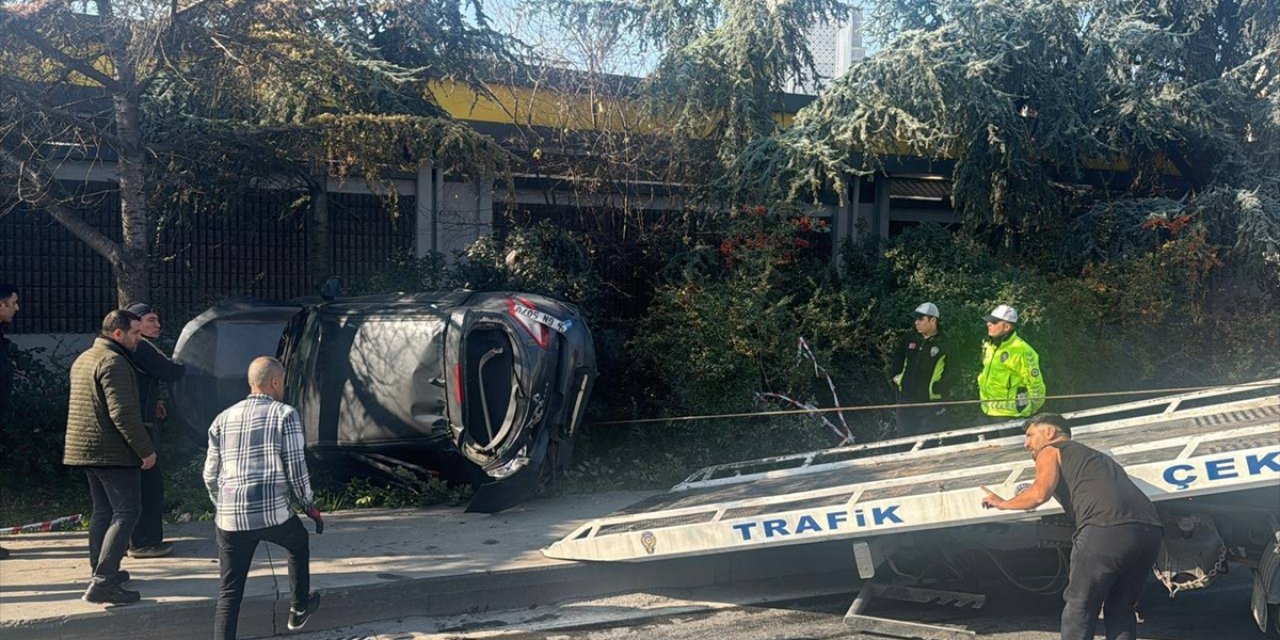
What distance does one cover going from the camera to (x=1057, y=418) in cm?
557

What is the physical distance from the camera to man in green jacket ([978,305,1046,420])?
8.35 meters

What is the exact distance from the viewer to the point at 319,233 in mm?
12344

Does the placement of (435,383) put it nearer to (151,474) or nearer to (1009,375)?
(151,474)

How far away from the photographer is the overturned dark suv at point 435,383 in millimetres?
8242

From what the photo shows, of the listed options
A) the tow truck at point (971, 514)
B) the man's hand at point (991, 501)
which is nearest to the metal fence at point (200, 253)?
the tow truck at point (971, 514)

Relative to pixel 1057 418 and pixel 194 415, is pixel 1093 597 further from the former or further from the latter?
pixel 194 415

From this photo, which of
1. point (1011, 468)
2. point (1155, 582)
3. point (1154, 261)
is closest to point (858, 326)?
point (1154, 261)

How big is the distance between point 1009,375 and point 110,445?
6235 mm

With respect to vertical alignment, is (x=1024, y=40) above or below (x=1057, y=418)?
above

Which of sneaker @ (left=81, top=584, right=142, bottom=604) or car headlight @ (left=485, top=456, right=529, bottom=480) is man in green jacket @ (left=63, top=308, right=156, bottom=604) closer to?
sneaker @ (left=81, top=584, right=142, bottom=604)

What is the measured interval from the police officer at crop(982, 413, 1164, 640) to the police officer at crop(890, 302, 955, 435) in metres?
4.21

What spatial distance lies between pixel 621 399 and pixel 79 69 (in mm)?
5698

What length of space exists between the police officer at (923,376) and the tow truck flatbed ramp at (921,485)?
1208 mm

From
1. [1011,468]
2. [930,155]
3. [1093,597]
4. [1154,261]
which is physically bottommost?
[1093,597]
